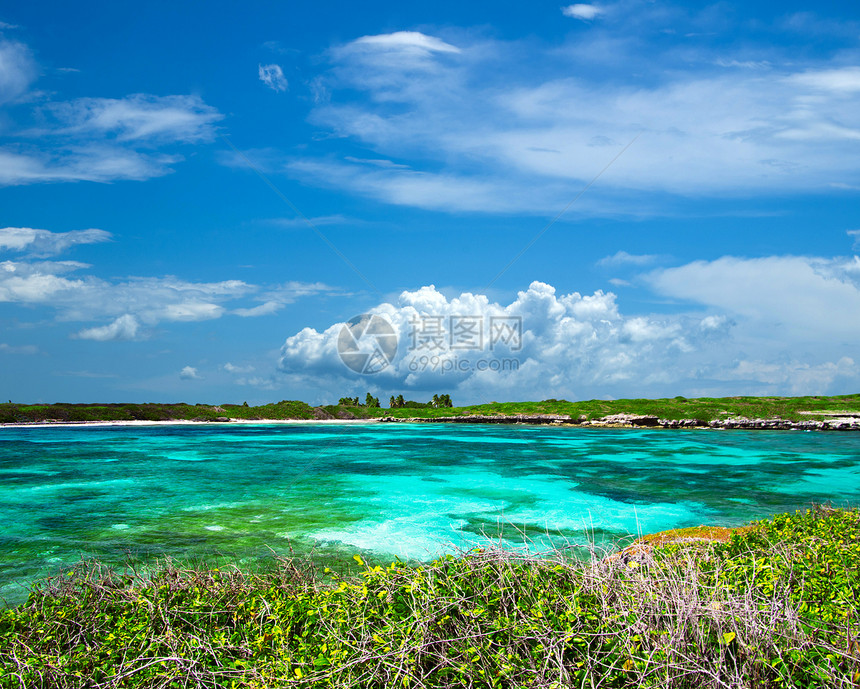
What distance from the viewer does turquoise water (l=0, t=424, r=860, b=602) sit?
13062 mm

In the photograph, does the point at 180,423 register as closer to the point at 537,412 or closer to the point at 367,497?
the point at 537,412

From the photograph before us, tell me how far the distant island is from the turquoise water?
2548 cm

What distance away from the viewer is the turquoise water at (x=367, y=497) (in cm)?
1306

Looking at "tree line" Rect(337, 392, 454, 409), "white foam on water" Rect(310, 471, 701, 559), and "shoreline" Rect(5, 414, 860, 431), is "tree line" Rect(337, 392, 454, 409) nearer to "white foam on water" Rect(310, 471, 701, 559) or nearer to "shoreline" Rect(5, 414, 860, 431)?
"shoreline" Rect(5, 414, 860, 431)

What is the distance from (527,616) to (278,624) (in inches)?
92.1

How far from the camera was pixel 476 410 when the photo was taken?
9062cm

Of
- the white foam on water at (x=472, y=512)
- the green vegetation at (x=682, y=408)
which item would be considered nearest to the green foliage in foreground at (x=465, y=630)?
the white foam on water at (x=472, y=512)

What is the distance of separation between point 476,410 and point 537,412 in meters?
12.1

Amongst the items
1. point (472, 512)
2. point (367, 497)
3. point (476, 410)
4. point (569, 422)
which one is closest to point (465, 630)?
point (472, 512)

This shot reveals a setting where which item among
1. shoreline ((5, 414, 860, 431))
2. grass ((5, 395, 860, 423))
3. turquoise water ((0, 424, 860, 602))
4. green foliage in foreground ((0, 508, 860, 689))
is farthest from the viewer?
grass ((5, 395, 860, 423))

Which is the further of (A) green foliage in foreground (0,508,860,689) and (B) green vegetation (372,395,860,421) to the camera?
(B) green vegetation (372,395,860,421)

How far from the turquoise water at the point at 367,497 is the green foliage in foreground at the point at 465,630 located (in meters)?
0.80

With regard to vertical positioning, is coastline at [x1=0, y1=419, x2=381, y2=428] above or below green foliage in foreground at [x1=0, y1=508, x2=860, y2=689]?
below

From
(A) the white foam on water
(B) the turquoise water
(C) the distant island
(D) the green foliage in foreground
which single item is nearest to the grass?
(C) the distant island
